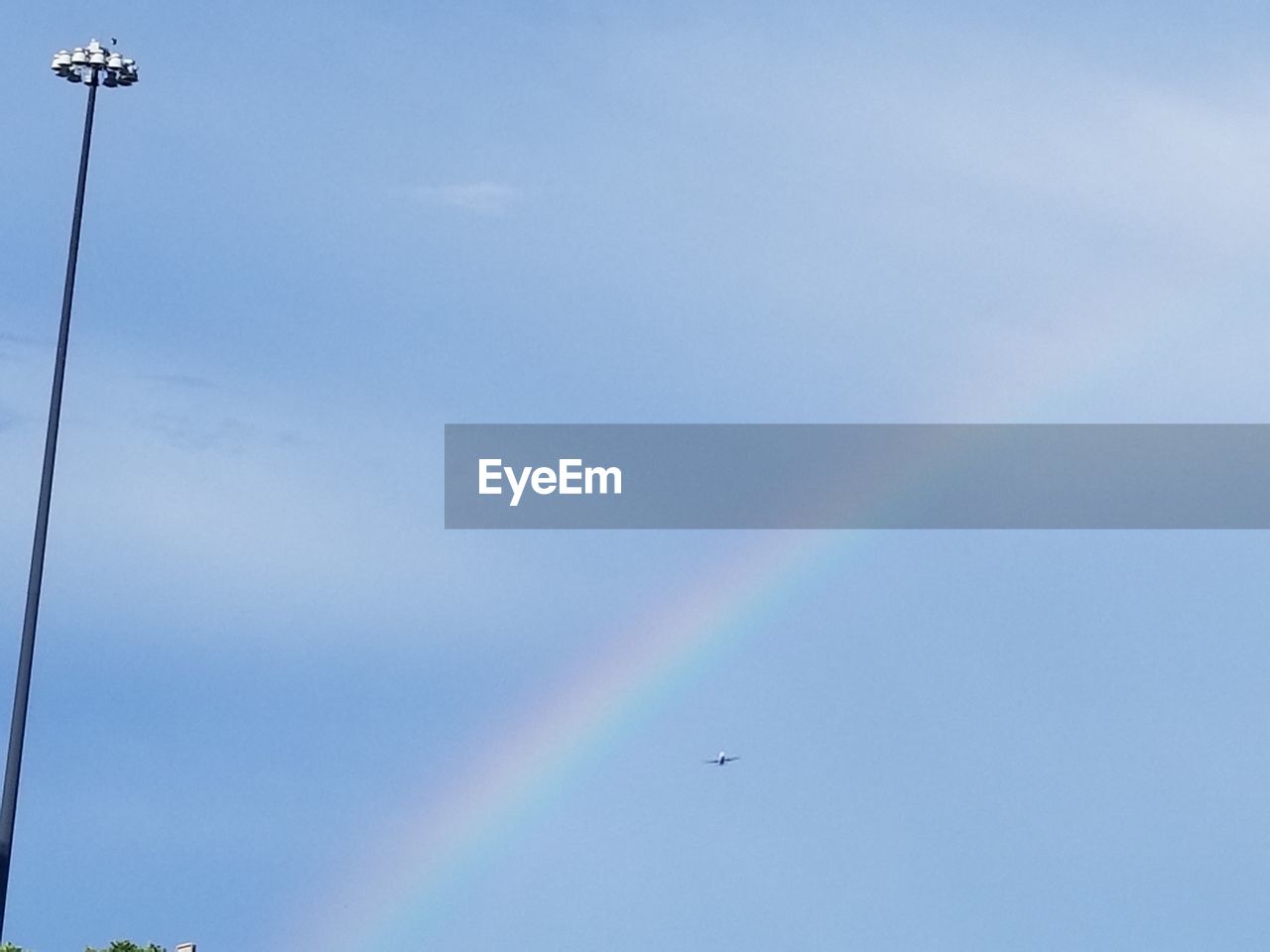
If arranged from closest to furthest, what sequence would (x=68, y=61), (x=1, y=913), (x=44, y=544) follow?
(x=1, y=913), (x=44, y=544), (x=68, y=61)

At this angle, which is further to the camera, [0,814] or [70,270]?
[70,270]

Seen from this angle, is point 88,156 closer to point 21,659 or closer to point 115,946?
point 21,659

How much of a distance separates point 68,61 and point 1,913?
2366 centimetres

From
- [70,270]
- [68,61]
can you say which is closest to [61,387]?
[70,270]

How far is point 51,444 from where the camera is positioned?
71438mm

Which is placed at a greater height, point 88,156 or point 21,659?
point 88,156

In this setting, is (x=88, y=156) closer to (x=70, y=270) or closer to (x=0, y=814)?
(x=70, y=270)

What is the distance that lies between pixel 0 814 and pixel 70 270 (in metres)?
15.3

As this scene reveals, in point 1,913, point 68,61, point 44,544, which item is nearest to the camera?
point 1,913

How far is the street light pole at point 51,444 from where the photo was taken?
66000 mm

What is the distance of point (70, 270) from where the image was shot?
242 ft

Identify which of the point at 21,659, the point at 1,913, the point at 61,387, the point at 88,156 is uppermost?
the point at 88,156

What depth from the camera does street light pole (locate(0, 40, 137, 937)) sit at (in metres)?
66.0

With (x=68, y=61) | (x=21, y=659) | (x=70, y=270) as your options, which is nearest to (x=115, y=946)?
(x=21, y=659)
